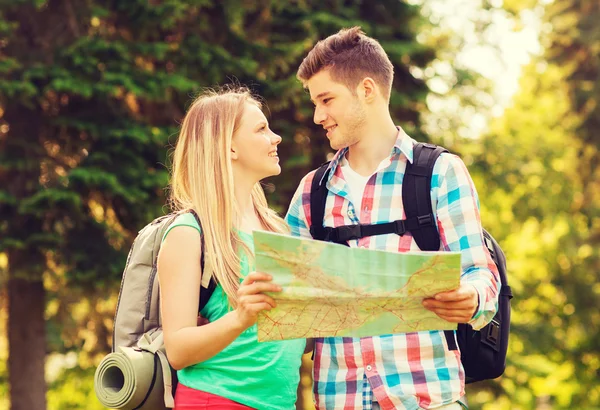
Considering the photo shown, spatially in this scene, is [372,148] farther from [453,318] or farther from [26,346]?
[26,346]

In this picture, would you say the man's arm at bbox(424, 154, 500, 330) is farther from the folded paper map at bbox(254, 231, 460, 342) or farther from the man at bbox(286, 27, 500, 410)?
the folded paper map at bbox(254, 231, 460, 342)

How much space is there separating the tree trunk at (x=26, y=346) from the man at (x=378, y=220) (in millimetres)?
6729

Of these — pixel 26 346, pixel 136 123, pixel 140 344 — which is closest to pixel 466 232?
pixel 140 344

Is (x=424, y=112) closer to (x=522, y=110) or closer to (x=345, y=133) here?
(x=345, y=133)

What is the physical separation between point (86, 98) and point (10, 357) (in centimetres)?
308

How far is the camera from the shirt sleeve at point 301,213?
10.8 ft

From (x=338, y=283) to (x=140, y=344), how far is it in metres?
0.88

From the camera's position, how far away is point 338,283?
2.36 meters

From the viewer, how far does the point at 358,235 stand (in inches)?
118

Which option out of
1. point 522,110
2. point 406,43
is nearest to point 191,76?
point 406,43

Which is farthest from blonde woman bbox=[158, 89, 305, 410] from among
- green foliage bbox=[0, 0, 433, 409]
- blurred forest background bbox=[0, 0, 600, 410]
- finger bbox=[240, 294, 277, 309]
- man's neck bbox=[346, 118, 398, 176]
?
green foliage bbox=[0, 0, 433, 409]

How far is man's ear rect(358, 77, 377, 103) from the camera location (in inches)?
130

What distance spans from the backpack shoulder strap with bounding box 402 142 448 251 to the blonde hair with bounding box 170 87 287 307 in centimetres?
56

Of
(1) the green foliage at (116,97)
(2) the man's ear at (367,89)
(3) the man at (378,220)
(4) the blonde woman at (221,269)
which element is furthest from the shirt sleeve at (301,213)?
(1) the green foliage at (116,97)
